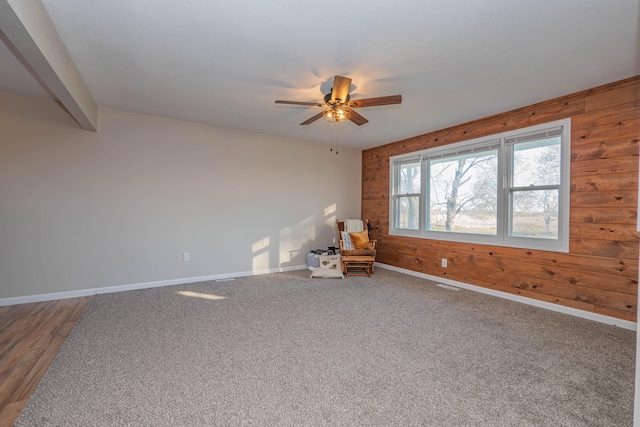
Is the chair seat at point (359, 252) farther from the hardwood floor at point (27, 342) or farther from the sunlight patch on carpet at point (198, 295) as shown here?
the hardwood floor at point (27, 342)

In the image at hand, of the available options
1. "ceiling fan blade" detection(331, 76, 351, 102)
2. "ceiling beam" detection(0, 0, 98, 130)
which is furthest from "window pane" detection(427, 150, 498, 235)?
"ceiling beam" detection(0, 0, 98, 130)

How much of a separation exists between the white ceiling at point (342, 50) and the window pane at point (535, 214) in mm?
1119

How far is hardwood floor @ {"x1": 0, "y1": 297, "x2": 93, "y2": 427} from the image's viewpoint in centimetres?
170

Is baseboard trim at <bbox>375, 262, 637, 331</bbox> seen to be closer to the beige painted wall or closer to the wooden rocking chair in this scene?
the wooden rocking chair

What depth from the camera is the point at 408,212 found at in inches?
201

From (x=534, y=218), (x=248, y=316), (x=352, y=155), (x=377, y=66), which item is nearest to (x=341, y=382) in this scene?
(x=248, y=316)

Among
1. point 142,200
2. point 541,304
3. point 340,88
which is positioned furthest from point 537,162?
point 142,200

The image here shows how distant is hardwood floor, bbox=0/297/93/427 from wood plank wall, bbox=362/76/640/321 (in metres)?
4.61

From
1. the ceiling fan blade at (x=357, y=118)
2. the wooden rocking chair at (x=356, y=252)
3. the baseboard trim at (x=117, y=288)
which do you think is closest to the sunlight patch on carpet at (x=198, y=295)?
the baseboard trim at (x=117, y=288)

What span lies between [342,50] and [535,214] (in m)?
3.00

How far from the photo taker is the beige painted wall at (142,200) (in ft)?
10.9

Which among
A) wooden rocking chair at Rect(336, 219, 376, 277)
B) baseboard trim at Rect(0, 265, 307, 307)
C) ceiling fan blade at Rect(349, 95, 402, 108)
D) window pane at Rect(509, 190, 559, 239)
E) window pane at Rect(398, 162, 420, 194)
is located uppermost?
ceiling fan blade at Rect(349, 95, 402, 108)

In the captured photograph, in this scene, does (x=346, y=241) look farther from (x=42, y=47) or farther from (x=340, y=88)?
(x=42, y=47)

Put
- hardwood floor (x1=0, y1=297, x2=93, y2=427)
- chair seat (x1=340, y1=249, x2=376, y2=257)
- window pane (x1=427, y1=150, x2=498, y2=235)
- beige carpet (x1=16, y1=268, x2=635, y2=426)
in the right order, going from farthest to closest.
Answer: chair seat (x1=340, y1=249, x2=376, y2=257) → window pane (x1=427, y1=150, x2=498, y2=235) → hardwood floor (x1=0, y1=297, x2=93, y2=427) → beige carpet (x1=16, y1=268, x2=635, y2=426)
